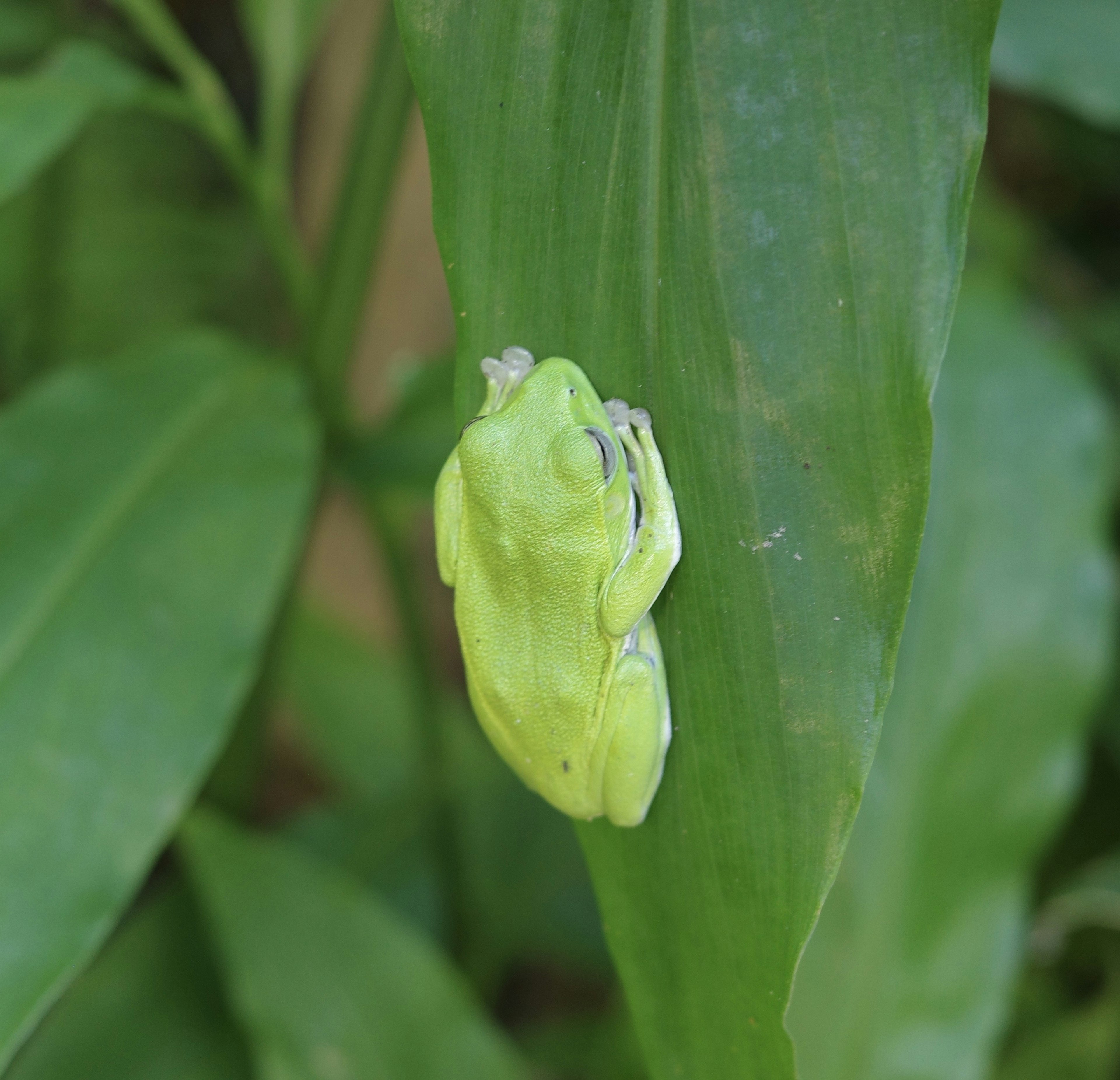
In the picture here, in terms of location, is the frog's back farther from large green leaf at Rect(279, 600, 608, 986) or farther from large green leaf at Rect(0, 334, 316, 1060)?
large green leaf at Rect(279, 600, 608, 986)

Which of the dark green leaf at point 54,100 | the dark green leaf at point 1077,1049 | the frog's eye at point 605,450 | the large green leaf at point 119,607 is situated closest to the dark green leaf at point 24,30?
the dark green leaf at point 54,100

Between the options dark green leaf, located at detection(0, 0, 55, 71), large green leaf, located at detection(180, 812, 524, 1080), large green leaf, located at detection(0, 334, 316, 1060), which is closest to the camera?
large green leaf, located at detection(0, 334, 316, 1060)

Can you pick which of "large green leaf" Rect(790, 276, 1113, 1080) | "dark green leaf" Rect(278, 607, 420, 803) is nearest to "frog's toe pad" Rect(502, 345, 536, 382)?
"large green leaf" Rect(790, 276, 1113, 1080)

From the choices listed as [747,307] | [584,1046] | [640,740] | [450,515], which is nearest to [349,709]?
[584,1046]

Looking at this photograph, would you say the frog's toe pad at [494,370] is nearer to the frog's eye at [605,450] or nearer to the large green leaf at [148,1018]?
the frog's eye at [605,450]

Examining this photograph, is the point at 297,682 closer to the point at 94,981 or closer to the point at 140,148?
the point at 94,981

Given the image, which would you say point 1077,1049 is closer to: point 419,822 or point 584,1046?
point 584,1046

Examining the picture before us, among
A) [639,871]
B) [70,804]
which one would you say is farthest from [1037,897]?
[70,804]
